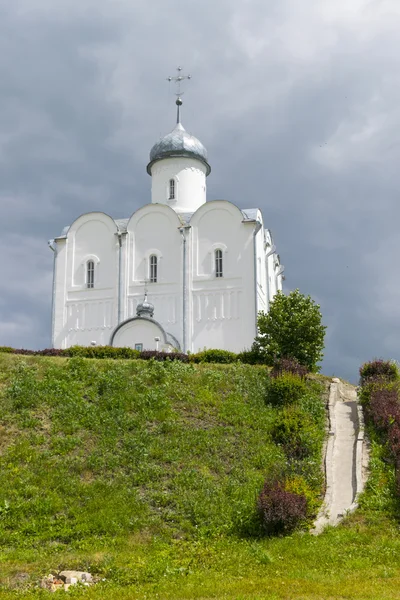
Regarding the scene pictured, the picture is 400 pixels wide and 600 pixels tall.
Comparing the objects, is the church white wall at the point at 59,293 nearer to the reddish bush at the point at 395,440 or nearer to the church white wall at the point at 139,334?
the church white wall at the point at 139,334

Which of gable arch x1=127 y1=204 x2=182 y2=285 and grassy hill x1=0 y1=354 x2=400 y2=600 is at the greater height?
gable arch x1=127 y1=204 x2=182 y2=285

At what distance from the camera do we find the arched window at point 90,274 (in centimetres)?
3366

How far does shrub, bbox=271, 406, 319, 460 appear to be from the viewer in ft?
46.3

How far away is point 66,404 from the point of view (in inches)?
623

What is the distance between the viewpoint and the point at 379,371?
1880 centimetres

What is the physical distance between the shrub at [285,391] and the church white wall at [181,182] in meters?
20.0

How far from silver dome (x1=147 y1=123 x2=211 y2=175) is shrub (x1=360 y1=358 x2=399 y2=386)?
21.2 meters

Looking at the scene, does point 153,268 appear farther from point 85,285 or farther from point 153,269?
point 85,285

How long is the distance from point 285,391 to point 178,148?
22809 mm

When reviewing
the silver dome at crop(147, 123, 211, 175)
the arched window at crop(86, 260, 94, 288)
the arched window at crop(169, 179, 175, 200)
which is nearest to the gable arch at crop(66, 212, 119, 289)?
the arched window at crop(86, 260, 94, 288)

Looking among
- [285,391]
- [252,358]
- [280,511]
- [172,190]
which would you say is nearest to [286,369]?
[285,391]

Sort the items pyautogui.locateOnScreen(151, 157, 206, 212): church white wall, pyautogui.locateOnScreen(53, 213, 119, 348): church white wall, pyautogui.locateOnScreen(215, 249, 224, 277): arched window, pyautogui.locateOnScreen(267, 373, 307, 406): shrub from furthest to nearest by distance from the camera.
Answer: pyautogui.locateOnScreen(151, 157, 206, 212): church white wall < pyautogui.locateOnScreen(53, 213, 119, 348): church white wall < pyautogui.locateOnScreen(215, 249, 224, 277): arched window < pyautogui.locateOnScreen(267, 373, 307, 406): shrub

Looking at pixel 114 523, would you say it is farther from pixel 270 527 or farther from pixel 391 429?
pixel 391 429

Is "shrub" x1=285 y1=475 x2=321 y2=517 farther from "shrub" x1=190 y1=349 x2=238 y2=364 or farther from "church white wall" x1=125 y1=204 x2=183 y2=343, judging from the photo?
"church white wall" x1=125 y1=204 x2=183 y2=343
